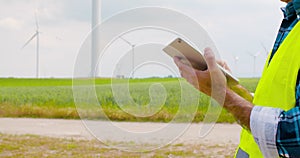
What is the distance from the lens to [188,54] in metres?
1.27

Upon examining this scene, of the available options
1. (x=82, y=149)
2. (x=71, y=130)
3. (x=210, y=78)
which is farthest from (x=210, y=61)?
(x=71, y=130)

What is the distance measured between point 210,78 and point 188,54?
83 millimetres

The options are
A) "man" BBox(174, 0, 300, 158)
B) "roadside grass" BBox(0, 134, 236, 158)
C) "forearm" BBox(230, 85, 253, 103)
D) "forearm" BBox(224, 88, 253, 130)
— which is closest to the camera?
"man" BBox(174, 0, 300, 158)

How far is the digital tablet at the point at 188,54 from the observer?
4.11 ft

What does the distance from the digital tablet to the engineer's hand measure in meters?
0.02

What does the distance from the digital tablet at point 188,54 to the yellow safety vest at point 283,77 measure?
3.8 inches

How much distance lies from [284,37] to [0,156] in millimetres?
5696

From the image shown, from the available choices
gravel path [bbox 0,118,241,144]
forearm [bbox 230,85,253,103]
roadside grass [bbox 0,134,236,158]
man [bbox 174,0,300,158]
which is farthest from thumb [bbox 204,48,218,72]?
gravel path [bbox 0,118,241,144]

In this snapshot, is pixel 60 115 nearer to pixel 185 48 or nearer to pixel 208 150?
pixel 208 150

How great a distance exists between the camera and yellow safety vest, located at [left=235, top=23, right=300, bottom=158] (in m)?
1.15

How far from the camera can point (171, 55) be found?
1.33 metres

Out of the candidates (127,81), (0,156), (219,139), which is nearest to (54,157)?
(0,156)

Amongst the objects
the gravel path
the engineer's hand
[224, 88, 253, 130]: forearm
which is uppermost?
the engineer's hand

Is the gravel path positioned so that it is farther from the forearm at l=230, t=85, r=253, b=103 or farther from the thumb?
the thumb
